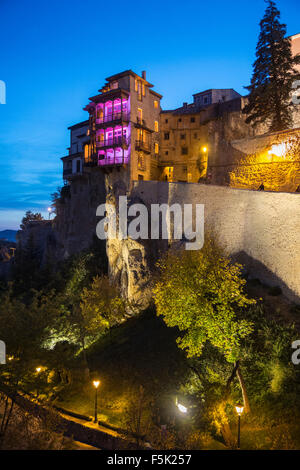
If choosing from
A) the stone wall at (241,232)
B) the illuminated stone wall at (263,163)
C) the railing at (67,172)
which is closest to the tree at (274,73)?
the illuminated stone wall at (263,163)

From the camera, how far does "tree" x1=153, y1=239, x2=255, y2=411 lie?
525 inches

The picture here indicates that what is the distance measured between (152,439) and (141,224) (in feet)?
61.6

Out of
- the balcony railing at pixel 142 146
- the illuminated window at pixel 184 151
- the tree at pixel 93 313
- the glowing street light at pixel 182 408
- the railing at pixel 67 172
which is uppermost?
the illuminated window at pixel 184 151

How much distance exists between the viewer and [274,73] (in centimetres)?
2733

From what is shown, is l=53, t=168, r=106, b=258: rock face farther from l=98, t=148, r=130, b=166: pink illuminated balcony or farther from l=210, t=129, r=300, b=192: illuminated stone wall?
l=210, t=129, r=300, b=192: illuminated stone wall

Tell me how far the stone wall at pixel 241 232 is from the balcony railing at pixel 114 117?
372 inches

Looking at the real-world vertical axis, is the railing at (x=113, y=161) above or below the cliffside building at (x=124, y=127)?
below

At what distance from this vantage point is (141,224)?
2827 centimetres

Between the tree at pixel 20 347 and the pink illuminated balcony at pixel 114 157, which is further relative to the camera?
the pink illuminated balcony at pixel 114 157

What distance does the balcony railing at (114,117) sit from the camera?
33562mm

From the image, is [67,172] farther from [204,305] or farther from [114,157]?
[204,305]

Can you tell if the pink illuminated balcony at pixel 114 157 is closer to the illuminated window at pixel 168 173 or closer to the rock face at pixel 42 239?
the illuminated window at pixel 168 173

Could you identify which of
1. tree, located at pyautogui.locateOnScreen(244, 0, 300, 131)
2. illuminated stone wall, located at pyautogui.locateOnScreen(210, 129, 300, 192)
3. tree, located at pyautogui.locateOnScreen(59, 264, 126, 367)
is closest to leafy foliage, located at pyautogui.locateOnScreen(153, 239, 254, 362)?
tree, located at pyautogui.locateOnScreen(59, 264, 126, 367)

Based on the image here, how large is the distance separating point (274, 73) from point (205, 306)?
24.7 metres
